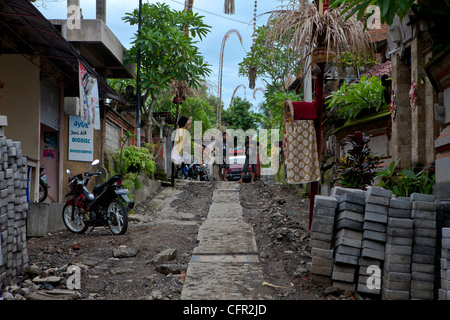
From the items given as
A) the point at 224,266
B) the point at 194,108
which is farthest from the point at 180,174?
the point at 224,266

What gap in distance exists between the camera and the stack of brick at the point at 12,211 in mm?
4746

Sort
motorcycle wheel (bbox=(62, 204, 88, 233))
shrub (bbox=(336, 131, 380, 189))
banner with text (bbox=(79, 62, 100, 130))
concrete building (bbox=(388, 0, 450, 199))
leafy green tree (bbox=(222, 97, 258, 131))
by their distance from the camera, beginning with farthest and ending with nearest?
leafy green tree (bbox=(222, 97, 258, 131)) → banner with text (bbox=(79, 62, 100, 130)) → motorcycle wheel (bbox=(62, 204, 88, 233)) → shrub (bbox=(336, 131, 380, 189)) → concrete building (bbox=(388, 0, 450, 199))

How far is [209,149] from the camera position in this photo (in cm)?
2575

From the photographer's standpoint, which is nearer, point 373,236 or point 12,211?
point 373,236

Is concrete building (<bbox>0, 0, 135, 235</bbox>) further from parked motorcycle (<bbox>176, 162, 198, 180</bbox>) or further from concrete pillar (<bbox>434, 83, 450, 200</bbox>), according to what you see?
parked motorcycle (<bbox>176, 162, 198, 180</bbox>)

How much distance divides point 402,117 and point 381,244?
4335mm

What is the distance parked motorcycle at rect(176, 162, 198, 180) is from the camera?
24406mm

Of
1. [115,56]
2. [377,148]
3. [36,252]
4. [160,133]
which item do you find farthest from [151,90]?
[36,252]

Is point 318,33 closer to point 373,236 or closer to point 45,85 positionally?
point 373,236

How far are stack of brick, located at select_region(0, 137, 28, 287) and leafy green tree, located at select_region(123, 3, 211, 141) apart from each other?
10.00m

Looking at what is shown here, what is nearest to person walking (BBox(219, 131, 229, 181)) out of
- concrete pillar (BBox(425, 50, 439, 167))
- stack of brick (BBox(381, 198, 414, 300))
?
concrete pillar (BBox(425, 50, 439, 167))

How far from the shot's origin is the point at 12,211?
196 inches
